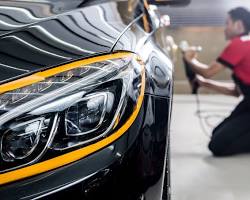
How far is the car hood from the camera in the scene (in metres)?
0.83

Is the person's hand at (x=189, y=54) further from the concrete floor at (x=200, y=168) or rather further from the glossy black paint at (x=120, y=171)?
the glossy black paint at (x=120, y=171)

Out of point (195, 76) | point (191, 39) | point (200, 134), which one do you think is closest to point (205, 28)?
point (191, 39)

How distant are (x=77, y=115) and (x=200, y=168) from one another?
1433 mm

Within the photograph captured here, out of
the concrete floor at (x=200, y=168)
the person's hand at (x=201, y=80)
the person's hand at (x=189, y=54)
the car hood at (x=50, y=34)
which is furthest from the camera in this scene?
the person's hand at (x=189, y=54)

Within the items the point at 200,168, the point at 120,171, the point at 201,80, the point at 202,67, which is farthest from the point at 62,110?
the point at 201,80

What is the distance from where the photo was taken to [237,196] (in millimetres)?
1779

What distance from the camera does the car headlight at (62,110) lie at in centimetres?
74

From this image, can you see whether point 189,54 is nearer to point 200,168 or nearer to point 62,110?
point 200,168

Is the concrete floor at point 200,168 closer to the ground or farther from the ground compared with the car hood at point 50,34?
closer to the ground

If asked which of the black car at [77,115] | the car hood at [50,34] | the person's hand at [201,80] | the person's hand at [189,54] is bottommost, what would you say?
the black car at [77,115]

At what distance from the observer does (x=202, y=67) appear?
9.28 feet

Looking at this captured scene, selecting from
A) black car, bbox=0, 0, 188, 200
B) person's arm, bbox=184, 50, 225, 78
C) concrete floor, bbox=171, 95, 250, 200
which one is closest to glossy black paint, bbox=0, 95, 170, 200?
black car, bbox=0, 0, 188, 200

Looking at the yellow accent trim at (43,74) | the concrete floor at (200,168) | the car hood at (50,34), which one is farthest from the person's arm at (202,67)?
the yellow accent trim at (43,74)

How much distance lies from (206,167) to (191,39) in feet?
5.75
